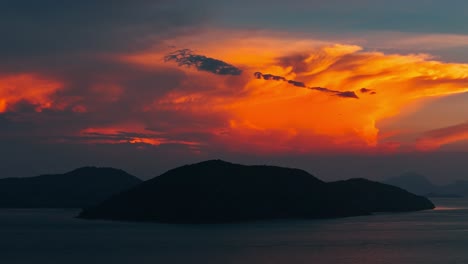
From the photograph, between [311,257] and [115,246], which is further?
[115,246]

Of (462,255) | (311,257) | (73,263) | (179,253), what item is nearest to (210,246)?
(179,253)

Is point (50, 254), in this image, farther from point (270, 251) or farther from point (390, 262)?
point (390, 262)

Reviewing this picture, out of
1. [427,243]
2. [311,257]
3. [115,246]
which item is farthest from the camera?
[427,243]

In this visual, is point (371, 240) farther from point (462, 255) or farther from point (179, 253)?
point (179, 253)

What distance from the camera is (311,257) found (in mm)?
147500

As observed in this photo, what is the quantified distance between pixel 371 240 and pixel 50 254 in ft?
309

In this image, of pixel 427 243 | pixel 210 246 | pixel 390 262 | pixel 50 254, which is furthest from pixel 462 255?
pixel 50 254

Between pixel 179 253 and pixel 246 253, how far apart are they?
16.2 meters

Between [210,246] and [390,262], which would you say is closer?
[390,262]

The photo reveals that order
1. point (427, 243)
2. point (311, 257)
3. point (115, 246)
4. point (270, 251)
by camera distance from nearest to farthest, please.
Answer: point (311, 257), point (270, 251), point (115, 246), point (427, 243)

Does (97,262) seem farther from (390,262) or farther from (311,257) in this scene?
(390,262)

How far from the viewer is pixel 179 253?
156625mm

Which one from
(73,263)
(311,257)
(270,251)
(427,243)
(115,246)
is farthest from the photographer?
(427,243)

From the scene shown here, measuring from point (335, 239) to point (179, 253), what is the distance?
6112cm
